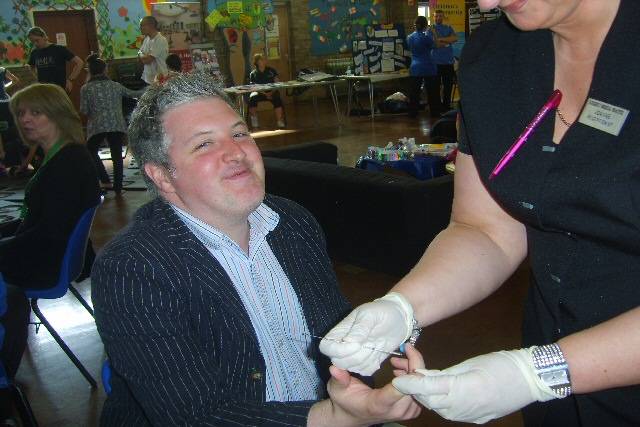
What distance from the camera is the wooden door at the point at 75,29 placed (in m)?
11.3

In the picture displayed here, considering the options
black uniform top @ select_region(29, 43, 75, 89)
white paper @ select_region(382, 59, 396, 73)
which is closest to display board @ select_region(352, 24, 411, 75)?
white paper @ select_region(382, 59, 396, 73)

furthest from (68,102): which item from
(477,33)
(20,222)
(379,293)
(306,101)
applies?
(306,101)

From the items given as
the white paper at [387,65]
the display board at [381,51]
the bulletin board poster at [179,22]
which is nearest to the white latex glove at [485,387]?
the bulletin board poster at [179,22]

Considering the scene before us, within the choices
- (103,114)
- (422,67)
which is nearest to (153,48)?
(103,114)

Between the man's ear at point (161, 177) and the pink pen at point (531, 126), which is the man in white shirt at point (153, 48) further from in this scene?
the pink pen at point (531, 126)

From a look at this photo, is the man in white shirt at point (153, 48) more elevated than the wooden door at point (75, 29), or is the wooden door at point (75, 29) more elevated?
the wooden door at point (75, 29)

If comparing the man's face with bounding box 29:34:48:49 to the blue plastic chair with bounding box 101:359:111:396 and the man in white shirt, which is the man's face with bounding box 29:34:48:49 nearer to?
the man in white shirt

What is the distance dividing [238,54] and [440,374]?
43.7 feet

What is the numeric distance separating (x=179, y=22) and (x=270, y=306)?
12.0 m

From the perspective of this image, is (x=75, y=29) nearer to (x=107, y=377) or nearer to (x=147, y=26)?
(x=147, y=26)

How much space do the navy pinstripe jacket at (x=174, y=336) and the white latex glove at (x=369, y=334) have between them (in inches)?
8.3

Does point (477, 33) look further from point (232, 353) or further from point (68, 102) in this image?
point (68, 102)

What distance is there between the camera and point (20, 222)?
3.16m

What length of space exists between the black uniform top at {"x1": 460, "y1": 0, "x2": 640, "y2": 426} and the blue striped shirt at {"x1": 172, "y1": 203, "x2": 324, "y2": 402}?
1.82 ft
